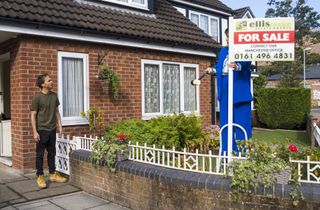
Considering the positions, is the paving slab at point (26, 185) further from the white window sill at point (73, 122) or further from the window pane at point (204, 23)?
the window pane at point (204, 23)

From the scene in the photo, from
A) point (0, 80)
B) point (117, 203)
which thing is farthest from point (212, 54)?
point (117, 203)

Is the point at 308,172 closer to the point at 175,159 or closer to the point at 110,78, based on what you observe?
the point at 175,159

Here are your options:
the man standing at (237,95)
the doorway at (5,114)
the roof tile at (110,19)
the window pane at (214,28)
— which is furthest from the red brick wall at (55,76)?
the window pane at (214,28)

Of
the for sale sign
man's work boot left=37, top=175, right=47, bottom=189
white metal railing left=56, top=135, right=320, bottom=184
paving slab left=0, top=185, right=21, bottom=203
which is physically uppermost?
the for sale sign

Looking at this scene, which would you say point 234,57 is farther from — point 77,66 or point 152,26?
point 152,26

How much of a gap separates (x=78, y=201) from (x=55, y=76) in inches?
120

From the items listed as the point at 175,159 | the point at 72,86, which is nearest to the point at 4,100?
the point at 72,86

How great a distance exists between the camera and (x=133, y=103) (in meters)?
8.74

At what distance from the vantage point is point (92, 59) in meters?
7.83

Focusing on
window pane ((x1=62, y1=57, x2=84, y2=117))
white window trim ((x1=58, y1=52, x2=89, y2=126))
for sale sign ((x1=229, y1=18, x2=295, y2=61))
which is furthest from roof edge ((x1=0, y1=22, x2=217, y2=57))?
for sale sign ((x1=229, y1=18, x2=295, y2=61))

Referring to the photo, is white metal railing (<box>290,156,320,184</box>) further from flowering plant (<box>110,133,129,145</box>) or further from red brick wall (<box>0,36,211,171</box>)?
red brick wall (<box>0,36,211,171</box>)

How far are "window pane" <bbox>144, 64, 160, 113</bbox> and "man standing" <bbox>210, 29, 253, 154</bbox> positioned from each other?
159 inches

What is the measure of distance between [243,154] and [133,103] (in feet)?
16.2

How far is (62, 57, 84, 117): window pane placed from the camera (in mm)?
7504
